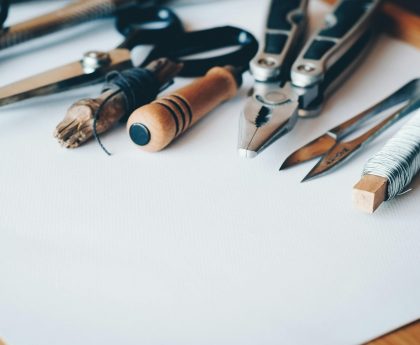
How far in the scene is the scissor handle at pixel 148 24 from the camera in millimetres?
763

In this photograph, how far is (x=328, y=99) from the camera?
70cm

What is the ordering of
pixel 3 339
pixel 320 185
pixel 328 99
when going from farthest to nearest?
pixel 328 99
pixel 320 185
pixel 3 339

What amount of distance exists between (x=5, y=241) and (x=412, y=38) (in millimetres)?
522

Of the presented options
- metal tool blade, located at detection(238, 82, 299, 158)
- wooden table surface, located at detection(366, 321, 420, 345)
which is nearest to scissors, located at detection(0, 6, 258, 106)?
metal tool blade, located at detection(238, 82, 299, 158)

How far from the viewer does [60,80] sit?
0.67 m

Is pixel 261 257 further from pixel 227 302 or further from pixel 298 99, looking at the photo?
pixel 298 99

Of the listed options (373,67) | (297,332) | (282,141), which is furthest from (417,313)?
(373,67)

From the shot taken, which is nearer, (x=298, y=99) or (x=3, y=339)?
(x=3, y=339)

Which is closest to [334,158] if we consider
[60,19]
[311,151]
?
[311,151]

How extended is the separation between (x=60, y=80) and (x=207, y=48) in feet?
0.62

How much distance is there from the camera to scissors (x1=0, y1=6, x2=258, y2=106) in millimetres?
665

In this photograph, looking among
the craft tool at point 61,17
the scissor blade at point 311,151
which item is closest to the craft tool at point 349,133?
the scissor blade at point 311,151

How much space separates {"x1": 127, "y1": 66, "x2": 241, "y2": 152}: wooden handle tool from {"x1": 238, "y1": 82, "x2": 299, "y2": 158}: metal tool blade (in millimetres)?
41

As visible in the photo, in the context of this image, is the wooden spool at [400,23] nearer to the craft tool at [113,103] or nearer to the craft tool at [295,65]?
the craft tool at [295,65]
